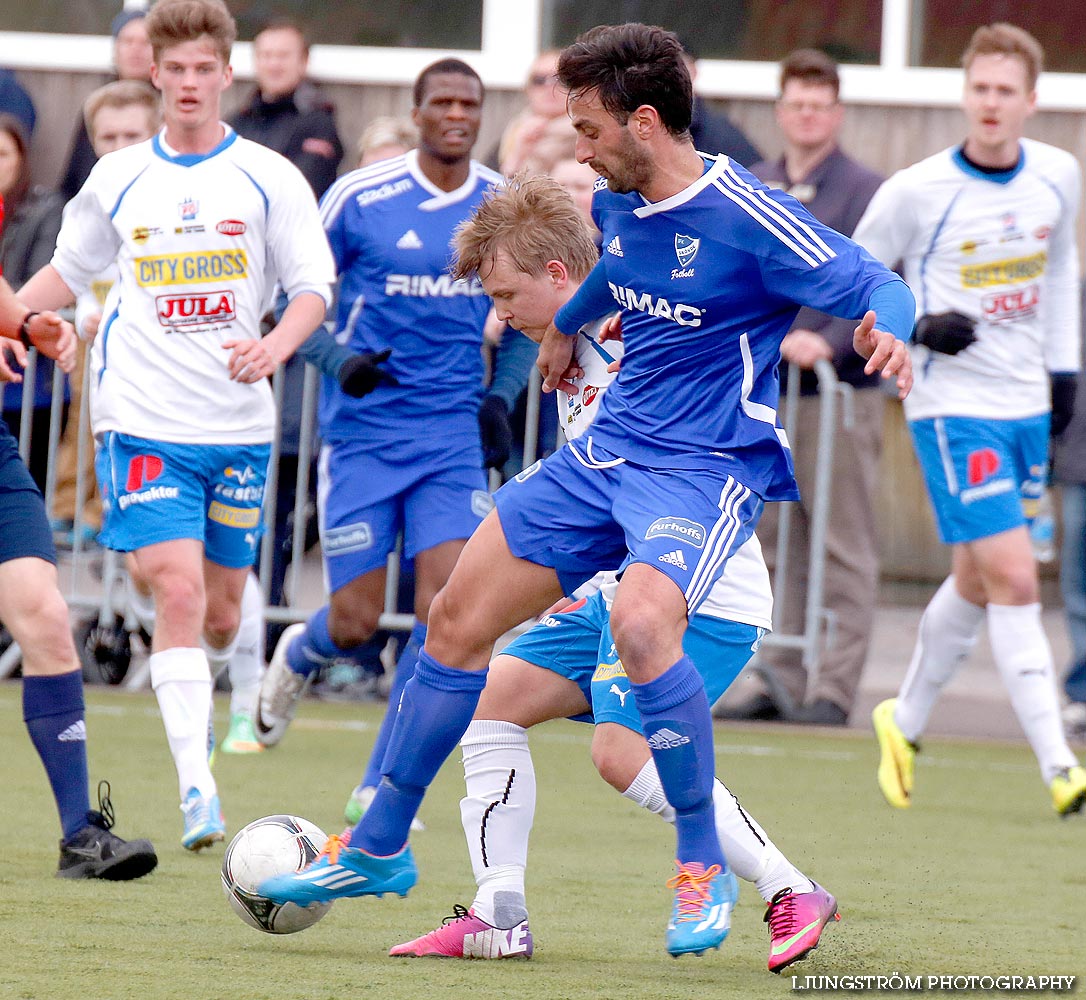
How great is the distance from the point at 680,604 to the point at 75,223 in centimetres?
289

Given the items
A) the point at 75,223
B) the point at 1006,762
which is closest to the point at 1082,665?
the point at 1006,762

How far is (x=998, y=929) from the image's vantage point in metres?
5.31

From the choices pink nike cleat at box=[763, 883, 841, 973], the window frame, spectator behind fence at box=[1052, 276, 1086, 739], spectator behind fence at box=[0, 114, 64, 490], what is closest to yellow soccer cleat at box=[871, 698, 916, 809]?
spectator behind fence at box=[1052, 276, 1086, 739]

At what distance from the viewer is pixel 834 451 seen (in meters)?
10.0

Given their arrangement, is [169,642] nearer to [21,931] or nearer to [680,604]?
[21,931]

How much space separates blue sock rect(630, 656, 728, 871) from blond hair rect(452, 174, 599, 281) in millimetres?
1162

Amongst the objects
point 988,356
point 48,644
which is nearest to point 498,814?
point 48,644

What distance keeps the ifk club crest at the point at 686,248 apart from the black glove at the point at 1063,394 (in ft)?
12.3

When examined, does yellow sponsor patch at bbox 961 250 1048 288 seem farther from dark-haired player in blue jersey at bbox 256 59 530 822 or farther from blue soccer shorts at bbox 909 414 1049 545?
dark-haired player in blue jersey at bbox 256 59 530 822

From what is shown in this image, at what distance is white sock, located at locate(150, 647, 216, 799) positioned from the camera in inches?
249

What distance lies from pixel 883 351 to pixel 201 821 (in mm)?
2637

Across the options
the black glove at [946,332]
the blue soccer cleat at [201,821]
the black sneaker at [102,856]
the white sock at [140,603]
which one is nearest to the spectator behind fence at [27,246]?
the white sock at [140,603]

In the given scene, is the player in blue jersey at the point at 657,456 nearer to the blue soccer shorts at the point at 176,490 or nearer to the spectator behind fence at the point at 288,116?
the blue soccer shorts at the point at 176,490

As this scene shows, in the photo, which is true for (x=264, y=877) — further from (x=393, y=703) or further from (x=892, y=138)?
(x=892, y=138)
